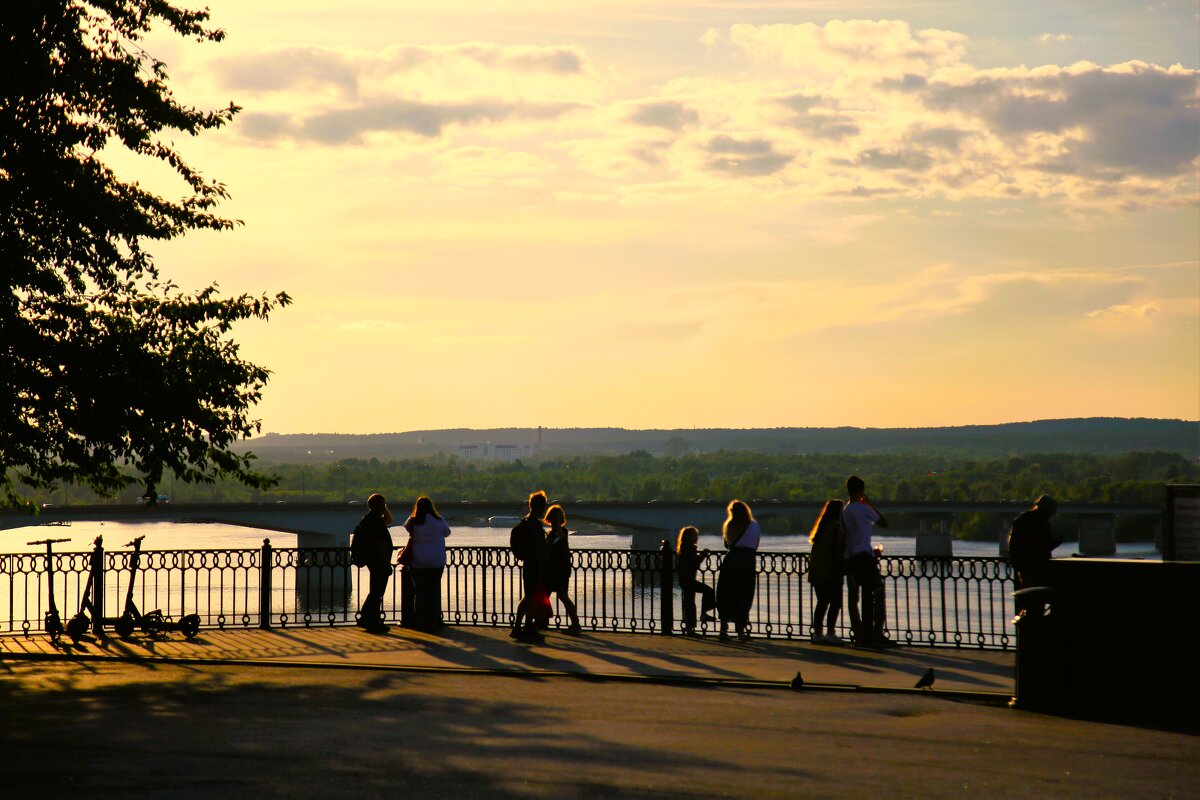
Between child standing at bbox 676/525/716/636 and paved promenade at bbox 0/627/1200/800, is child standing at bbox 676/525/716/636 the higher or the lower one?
the higher one

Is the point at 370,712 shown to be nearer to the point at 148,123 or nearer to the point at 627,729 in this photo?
the point at 627,729

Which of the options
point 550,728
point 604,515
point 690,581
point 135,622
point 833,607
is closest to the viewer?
point 550,728

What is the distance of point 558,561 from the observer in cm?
1756

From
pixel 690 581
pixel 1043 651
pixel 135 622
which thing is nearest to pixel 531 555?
pixel 690 581

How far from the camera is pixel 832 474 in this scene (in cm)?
18688

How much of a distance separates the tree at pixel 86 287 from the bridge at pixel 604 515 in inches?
2368

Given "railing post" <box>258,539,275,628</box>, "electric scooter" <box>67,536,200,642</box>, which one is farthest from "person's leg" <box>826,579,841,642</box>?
"electric scooter" <box>67,536,200,642</box>

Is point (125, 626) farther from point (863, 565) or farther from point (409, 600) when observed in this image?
point (863, 565)

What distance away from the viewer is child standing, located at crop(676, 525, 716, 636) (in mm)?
17359

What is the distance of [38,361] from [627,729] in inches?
446

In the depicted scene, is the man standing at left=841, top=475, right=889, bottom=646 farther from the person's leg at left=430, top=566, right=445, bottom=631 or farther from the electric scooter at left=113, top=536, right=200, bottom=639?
the electric scooter at left=113, top=536, right=200, bottom=639

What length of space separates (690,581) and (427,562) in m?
3.34

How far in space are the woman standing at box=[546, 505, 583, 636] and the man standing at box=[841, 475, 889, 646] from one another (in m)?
3.42

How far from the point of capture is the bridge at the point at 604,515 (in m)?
84.9
